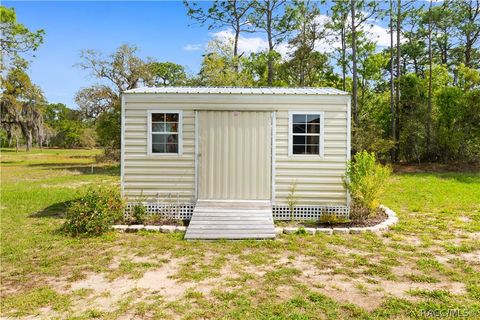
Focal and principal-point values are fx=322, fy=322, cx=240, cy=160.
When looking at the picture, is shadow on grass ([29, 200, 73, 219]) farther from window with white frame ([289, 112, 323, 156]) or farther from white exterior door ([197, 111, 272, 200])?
window with white frame ([289, 112, 323, 156])

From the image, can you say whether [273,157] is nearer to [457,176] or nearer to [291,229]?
[291,229]

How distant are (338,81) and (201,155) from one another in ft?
56.0

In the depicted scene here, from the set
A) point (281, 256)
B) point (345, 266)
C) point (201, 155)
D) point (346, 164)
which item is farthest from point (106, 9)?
point (345, 266)

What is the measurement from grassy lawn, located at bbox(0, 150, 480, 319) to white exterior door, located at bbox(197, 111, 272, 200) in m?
1.68

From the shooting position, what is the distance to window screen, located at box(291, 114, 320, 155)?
7.42m

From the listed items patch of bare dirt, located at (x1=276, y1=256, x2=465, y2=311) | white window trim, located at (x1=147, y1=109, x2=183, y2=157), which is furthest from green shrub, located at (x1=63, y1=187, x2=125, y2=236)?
patch of bare dirt, located at (x1=276, y1=256, x2=465, y2=311)

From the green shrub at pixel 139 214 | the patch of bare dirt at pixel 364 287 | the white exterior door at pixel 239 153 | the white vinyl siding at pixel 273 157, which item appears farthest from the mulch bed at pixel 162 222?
the patch of bare dirt at pixel 364 287

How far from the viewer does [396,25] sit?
19391 millimetres

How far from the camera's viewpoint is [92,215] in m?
6.34

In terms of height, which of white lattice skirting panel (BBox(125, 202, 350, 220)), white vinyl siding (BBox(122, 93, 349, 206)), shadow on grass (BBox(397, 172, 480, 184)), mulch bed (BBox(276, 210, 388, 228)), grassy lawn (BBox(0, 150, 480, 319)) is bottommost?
grassy lawn (BBox(0, 150, 480, 319))

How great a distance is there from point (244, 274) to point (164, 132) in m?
4.24

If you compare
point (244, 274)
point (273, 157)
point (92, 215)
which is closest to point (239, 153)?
point (273, 157)

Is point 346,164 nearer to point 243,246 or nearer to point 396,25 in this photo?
point 243,246

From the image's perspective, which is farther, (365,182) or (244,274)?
(365,182)
